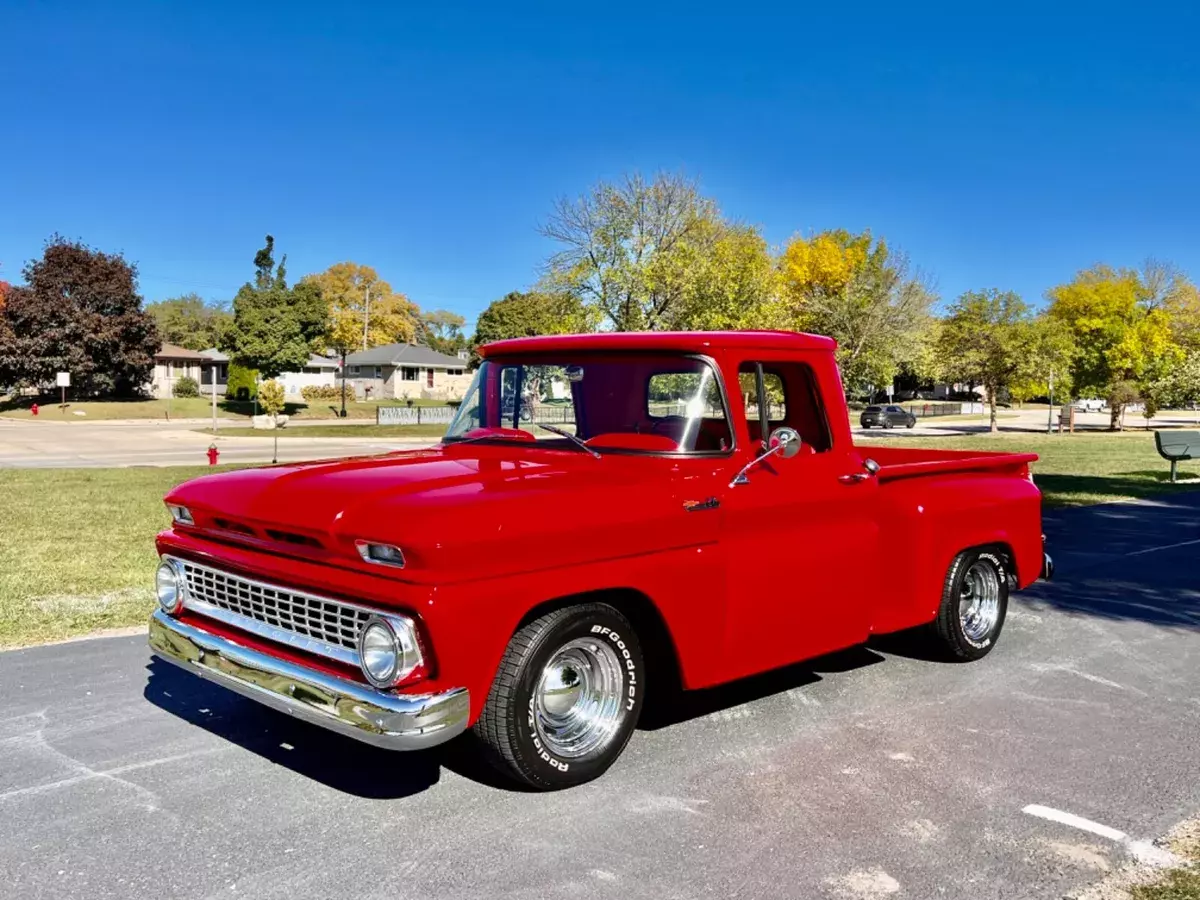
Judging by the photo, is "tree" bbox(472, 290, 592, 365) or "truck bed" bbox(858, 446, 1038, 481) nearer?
"truck bed" bbox(858, 446, 1038, 481)

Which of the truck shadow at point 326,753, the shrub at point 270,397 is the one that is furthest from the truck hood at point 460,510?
the shrub at point 270,397

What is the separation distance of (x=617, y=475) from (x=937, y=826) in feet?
6.02

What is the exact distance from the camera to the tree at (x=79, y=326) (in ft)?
176

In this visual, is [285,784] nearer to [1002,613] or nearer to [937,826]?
[937,826]

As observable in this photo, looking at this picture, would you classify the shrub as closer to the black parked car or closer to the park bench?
the park bench

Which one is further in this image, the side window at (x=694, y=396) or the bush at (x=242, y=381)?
the bush at (x=242, y=381)

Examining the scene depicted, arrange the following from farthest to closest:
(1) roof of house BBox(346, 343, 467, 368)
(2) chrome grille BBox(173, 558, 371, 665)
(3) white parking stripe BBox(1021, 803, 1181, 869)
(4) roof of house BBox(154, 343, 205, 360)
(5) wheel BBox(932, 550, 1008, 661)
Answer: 1. (1) roof of house BBox(346, 343, 467, 368)
2. (4) roof of house BBox(154, 343, 205, 360)
3. (5) wheel BBox(932, 550, 1008, 661)
4. (2) chrome grille BBox(173, 558, 371, 665)
5. (3) white parking stripe BBox(1021, 803, 1181, 869)

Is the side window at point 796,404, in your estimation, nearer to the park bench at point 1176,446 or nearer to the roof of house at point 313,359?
the park bench at point 1176,446

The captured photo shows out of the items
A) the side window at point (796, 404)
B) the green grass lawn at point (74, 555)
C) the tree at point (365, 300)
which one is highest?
the tree at point (365, 300)

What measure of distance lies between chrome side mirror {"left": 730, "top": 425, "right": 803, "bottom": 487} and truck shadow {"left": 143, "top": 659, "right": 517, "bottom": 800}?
162 centimetres

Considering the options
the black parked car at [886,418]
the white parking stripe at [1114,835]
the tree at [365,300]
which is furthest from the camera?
the tree at [365,300]

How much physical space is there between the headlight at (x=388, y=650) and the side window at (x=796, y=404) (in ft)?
6.99

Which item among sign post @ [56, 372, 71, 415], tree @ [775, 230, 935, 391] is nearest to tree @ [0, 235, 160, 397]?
sign post @ [56, 372, 71, 415]

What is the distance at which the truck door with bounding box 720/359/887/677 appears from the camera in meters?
4.28
